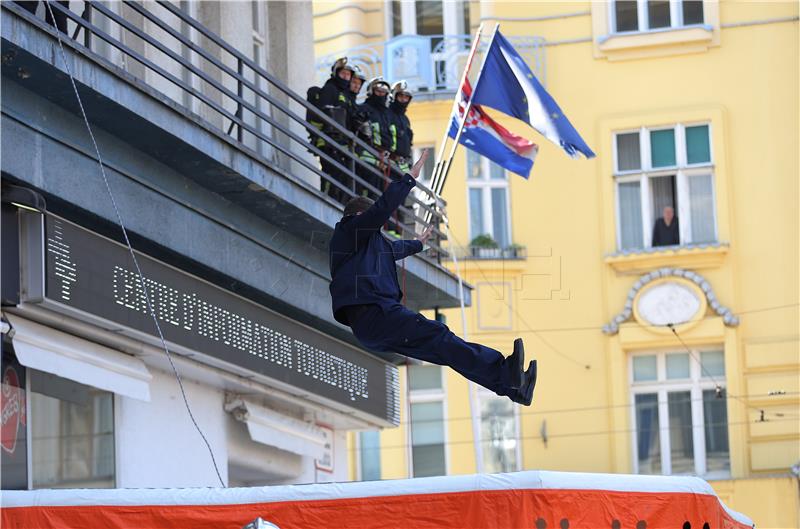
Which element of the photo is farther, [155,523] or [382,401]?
[382,401]

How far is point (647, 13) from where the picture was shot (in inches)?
1328

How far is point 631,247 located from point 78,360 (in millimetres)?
18504

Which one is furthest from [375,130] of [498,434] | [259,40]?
[498,434]

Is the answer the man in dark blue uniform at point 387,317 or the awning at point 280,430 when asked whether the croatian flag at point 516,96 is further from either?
the man in dark blue uniform at point 387,317

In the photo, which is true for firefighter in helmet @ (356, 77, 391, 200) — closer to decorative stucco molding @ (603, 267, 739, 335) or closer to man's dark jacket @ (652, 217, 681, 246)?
decorative stucco molding @ (603, 267, 739, 335)

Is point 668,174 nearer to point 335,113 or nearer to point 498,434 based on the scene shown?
point 498,434

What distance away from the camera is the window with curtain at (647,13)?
33656mm

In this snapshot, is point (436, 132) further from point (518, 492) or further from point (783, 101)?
point (518, 492)

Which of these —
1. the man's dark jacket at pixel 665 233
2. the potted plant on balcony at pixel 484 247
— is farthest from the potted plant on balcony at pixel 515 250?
the man's dark jacket at pixel 665 233

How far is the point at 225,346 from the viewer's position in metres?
18.5

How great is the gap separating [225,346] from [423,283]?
3993 millimetres

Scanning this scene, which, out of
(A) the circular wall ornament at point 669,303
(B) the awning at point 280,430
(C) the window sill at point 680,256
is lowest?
(B) the awning at point 280,430

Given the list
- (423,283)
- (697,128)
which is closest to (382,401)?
(423,283)

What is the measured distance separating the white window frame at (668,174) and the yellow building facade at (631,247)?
0.04m
